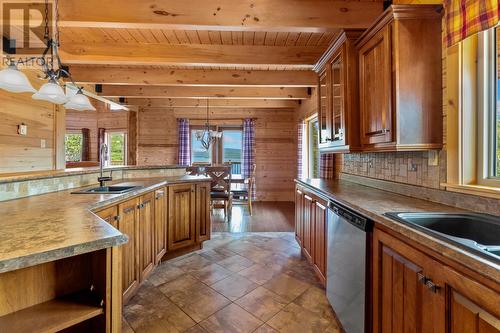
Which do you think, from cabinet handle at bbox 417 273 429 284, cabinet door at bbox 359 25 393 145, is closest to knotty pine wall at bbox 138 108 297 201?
cabinet door at bbox 359 25 393 145

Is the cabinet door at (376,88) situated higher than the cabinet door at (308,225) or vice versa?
the cabinet door at (376,88)

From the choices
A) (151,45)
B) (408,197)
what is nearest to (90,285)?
(408,197)

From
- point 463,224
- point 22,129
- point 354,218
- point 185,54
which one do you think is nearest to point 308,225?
point 354,218

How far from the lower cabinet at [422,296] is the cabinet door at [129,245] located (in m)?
1.68

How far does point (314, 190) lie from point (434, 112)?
1076mm

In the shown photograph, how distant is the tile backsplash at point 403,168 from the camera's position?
160 cm

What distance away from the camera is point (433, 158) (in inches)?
64.1

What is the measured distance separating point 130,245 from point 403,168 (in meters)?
2.22

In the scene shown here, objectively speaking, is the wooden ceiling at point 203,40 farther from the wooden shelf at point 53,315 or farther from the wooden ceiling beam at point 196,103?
the wooden shelf at point 53,315

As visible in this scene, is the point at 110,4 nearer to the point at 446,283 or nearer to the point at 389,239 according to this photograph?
the point at 389,239

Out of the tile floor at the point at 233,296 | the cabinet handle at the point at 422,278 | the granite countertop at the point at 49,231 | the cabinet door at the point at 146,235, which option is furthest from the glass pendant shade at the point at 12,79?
the cabinet handle at the point at 422,278

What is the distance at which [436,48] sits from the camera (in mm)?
1556

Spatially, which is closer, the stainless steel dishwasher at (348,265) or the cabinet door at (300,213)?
the stainless steel dishwasher at (348,265)

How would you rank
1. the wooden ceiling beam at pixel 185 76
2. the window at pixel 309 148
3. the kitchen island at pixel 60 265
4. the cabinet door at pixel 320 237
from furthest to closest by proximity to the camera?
the window at pixel 309 148, the wooden ceiling beam at pixel 185 76, the cabinet door at pixel 320 237, the kitchen island at pixel 60 265
